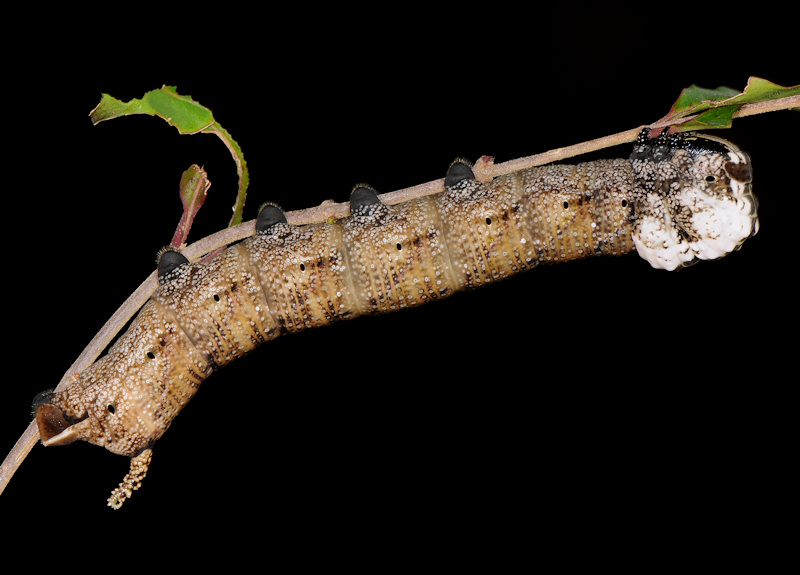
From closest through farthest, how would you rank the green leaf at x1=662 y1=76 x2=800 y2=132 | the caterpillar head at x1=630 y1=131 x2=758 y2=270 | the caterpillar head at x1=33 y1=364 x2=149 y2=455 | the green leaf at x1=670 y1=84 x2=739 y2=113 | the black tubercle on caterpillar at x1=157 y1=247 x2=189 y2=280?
the green leaf at x1=662 y1=76 x2=800 y2=132 → the green leaf at x1=670 y1=84 x2=739 y2=113 → the caterpillar head at x1=630 y1=131 x2=758 y2=270 → the caterpillar head at x1=33 y1=364 x2=149 y2=455 → the black tubercle on caterpillar at x1=157 y1=247 x2=189 y2=280

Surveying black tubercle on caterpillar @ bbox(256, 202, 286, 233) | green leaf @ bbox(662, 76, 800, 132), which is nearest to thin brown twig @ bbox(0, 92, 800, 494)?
black tubercle on caterpillar @ bbox(256, 202, 286, 233)

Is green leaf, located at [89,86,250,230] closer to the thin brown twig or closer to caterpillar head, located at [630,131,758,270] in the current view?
the thin brown twig

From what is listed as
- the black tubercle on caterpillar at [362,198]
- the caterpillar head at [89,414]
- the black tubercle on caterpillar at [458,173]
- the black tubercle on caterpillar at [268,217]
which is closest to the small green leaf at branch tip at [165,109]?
the black tubercle on caterpillar at [268,217]

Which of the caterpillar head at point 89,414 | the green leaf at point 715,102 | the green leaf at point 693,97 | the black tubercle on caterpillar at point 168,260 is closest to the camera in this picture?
the green leaf at point 715,102

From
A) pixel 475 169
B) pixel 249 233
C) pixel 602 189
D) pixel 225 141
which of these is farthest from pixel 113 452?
pixel 602 189

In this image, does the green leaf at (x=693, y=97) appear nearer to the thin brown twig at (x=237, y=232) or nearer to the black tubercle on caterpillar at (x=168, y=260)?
the thin brown twig at (x=237, y=232)

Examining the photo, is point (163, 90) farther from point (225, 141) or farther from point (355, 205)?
→ point (355, 205)
